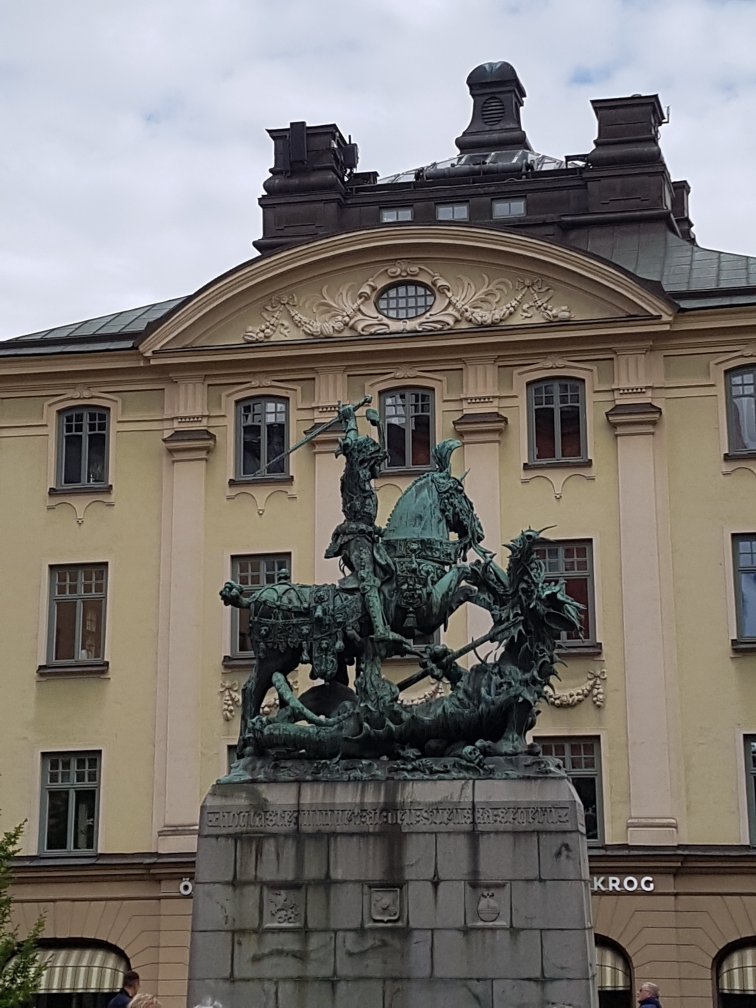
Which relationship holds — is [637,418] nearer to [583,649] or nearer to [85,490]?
[583,649]

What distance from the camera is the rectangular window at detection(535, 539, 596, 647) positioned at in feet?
106

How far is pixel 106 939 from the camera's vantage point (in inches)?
1272

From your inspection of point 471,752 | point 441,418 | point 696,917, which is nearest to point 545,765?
point 471,752

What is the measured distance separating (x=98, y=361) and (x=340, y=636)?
57.4 feet

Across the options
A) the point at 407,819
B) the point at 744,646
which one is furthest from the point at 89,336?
the point at 407,819

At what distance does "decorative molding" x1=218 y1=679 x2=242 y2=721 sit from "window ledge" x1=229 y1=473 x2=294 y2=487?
3.78 metres

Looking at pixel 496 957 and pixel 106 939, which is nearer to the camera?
pixel 496 957

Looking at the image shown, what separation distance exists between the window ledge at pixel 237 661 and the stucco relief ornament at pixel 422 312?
6050mm

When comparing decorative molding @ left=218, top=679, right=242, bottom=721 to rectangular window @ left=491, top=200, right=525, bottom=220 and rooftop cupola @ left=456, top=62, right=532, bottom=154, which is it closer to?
rectangular window @ left=491, top=200, right=525, bottom=220

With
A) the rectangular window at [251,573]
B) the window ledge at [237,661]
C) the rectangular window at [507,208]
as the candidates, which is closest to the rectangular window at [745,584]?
the rectangular window at [251,573]

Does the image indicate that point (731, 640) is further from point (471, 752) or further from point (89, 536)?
point (471, 752)

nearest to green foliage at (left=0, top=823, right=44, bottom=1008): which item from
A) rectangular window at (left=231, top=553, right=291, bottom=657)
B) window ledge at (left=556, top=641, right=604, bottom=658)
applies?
rectangular window at (left=231, top=553, right=291, bottom=657)

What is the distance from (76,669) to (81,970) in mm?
5382

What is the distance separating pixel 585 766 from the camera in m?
31.8
